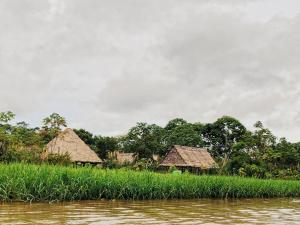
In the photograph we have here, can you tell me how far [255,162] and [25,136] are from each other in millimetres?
13591

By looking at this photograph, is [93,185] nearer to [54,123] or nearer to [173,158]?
[54,123]

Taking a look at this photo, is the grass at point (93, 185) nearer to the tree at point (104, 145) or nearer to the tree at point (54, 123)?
the tree at point (54, 123)

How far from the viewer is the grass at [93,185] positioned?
25.8 feet

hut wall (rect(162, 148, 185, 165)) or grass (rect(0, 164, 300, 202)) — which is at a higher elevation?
hut wall (rect(162, 148, 185, 165))

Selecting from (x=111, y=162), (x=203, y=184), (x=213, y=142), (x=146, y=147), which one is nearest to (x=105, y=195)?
(x=203, y=184)

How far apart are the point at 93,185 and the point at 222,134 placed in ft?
144

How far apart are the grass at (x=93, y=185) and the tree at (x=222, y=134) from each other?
37.4 m

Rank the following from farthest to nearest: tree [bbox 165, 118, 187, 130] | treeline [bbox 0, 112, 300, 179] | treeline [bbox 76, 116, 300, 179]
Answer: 1. tree [bbox 165, 118, 187, 130]
2. treeline [bbox 76, 116, 300, 179]
3. treeline [bbox 0, 112, 300, 179]

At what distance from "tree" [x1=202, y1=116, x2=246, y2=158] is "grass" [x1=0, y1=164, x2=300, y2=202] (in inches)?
1473

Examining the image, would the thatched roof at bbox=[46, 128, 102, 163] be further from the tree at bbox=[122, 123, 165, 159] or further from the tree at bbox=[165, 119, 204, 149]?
the tree at bbox=[165, 119, 204, 149]

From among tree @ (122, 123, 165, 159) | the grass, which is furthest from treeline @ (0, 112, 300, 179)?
the grass

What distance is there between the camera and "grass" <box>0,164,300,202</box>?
7.88 metres

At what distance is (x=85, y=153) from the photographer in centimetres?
2664

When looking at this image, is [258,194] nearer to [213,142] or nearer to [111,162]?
[111,162]
